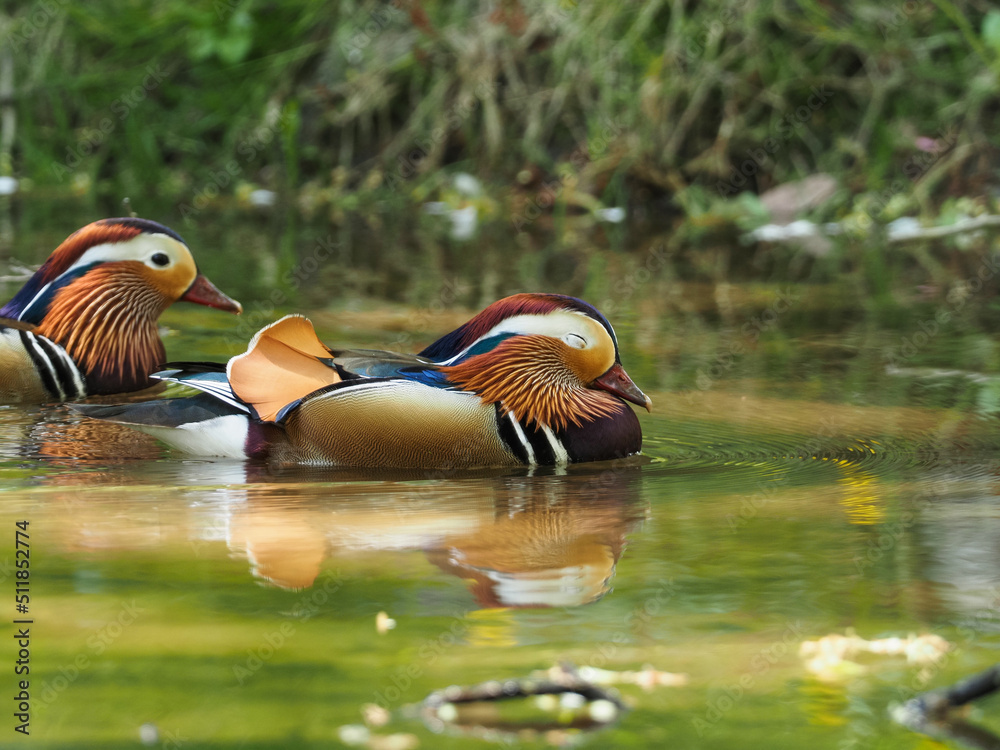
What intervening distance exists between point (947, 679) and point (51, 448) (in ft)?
9.18

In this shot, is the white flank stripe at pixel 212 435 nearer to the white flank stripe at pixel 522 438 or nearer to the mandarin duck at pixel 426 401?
the mandarin duck at pixel 426 401

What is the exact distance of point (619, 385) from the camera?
14.7 feet

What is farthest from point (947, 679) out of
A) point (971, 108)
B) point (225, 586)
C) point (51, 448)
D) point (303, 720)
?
point (971, 108)

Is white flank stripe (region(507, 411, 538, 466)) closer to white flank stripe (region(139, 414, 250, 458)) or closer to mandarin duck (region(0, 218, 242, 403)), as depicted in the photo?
white flank stripe (region(139, 414, 250, 458))

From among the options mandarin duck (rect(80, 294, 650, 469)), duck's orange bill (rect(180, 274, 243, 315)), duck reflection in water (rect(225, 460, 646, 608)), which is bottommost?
duck reflection in water (rect(225, 460, 646, 608))

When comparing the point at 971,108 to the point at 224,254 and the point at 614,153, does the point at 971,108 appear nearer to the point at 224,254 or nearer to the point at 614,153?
the point at 614,153

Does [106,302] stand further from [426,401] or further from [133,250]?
[426,401]

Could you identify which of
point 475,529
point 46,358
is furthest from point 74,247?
point 475,529

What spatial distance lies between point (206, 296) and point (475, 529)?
2378 mm

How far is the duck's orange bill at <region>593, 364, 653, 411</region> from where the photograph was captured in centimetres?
445

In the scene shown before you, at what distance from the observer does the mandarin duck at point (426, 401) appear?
13.4ft

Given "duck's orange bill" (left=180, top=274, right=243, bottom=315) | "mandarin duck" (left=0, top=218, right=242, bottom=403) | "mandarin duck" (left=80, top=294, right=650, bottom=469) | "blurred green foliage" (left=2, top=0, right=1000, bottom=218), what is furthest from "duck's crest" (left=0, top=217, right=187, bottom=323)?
"blurred green foliage" (left=2, top=0, right=1000, bottom=218)

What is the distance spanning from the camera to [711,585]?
10.0 feet

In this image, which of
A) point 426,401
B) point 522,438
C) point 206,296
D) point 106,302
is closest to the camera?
point 426,401
